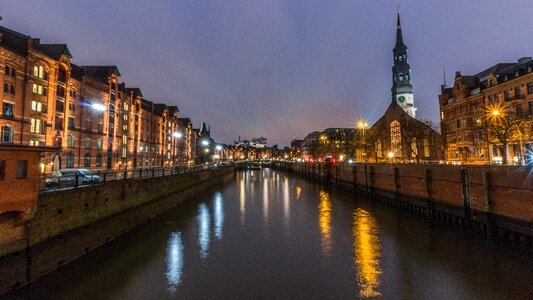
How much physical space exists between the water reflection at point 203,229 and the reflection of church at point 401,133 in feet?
110

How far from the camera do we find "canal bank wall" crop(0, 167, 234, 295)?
42.3 feet

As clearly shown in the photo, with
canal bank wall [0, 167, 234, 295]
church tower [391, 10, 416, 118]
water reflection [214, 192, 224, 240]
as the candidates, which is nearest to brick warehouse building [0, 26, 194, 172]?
canal bank wall [0, 167, 234, 295]

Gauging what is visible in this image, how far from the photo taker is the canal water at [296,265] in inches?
527

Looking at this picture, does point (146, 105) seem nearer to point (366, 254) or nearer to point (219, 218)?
point (219, 218)

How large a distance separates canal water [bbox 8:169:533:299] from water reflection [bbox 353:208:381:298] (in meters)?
0.06

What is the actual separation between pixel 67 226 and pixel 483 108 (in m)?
70.6

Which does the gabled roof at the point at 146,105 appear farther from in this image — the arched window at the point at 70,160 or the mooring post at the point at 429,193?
the mooring post at the point at 429,193

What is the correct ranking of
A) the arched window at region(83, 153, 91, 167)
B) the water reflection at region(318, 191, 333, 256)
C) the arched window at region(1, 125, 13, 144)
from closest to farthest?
1. the water reflection at region(318, 191, 333, 256)
2. the arched window at region(1, 125, 13, 144)
3. the arched window at region(83, 153, 91, 167)

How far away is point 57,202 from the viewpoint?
610 inches

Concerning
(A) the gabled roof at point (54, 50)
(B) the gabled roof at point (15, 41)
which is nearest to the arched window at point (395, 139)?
(A) the gabled roof at point (54, 50)

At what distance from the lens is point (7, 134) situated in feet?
118

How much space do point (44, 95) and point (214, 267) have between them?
41407 mm

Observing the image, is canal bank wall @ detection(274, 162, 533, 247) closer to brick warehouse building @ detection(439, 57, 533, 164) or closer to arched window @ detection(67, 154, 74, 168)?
brick warehouse building @ detection(439, 57, 533, 164)

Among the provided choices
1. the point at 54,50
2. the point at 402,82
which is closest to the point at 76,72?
the point at 54,50
